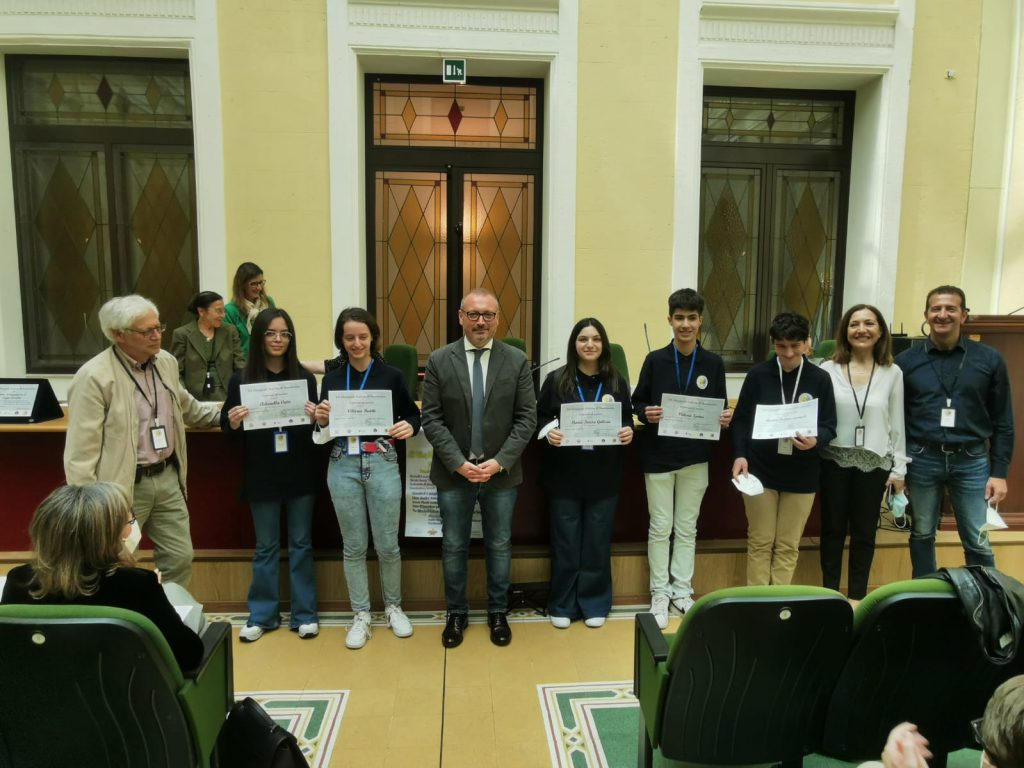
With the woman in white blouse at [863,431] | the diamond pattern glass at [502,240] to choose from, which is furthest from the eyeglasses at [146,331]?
the diamond pattern glass at [502,240]

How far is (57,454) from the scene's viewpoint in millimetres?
3318

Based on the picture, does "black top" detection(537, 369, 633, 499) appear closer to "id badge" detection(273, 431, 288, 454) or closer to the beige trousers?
the beige trousers

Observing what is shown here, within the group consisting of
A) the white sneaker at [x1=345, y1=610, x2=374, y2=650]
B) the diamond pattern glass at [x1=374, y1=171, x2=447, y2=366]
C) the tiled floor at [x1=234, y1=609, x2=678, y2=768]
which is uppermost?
the diamond pattern glass at [x1=374, y1=171, x2=447, y2=366]

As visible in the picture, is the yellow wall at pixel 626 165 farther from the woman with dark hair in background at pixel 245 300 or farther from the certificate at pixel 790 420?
the certificate at pixel 790 420

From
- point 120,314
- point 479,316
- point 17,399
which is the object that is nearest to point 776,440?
point 479,316

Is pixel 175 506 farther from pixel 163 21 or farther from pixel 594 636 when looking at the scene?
pixel 163 21

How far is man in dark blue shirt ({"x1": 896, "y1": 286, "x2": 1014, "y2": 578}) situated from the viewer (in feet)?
10.2

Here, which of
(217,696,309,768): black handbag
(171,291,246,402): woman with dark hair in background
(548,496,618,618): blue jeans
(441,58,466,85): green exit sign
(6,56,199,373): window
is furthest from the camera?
(6,56,199,373): window

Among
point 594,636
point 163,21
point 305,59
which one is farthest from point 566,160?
point 594,636

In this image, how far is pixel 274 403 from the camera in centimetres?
298

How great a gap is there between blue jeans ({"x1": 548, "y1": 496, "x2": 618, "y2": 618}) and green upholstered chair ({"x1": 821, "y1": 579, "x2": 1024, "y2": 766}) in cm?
155

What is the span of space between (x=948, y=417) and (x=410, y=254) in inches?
165

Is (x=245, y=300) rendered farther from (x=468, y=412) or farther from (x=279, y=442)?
(x=468, y=412)

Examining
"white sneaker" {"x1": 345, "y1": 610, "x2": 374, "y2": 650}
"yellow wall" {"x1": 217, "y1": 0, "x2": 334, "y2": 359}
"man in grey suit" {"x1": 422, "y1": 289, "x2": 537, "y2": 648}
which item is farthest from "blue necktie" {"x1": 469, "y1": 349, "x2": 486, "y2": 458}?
"yellow wall" {"x1": 217, "y1": 0, "x2": 334, "y2": 359}
